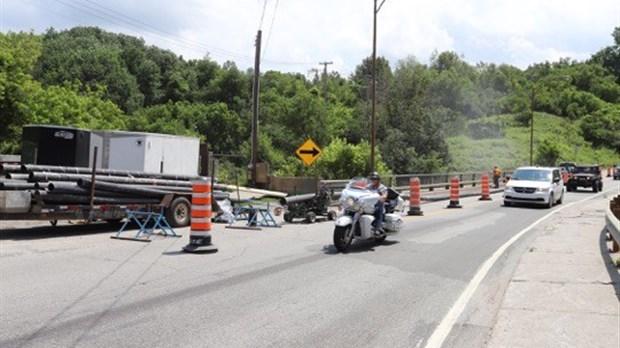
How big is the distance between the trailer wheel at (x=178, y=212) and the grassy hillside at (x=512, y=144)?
42898 mm

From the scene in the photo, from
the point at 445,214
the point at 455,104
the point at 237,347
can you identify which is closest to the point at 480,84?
the point at 455,104

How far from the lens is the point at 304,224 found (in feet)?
57.4

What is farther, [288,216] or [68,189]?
[288,216]

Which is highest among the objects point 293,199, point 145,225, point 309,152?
point 309,152

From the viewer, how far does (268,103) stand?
282 ft

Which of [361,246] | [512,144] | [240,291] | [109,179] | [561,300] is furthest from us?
[512,144]

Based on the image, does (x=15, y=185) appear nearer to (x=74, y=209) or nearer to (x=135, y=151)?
(x=74, y=209)

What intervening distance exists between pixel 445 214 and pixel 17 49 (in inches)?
1226

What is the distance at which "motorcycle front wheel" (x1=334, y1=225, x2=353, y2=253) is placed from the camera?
1184 cm

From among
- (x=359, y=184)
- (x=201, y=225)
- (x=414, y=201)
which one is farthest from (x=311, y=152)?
(x=201, y=225)

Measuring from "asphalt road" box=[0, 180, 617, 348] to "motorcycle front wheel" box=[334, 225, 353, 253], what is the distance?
0.27 meters

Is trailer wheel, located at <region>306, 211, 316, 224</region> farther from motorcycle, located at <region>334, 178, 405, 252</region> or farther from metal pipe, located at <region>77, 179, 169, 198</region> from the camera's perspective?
motorcycle, located at <region>334, 178, 405, 252</region>

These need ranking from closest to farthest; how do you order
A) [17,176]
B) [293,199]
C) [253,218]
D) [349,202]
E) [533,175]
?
[349,202]
[17,176]
[253,218]
[293,199]
[533,175]

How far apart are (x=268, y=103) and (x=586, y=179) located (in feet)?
170
